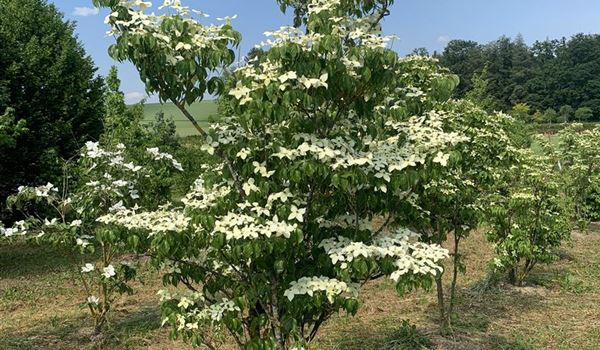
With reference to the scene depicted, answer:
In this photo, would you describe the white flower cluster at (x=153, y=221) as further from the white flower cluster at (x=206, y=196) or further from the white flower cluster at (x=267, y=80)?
the white flower cluster at (x=267, y=80)

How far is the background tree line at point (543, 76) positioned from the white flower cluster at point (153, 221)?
68760 millimetres

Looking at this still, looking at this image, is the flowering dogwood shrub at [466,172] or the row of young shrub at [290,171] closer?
the row of young shrub at [290,171]

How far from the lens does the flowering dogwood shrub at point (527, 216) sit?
30.9 feet

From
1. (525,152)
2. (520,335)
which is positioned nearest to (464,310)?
(520,335)

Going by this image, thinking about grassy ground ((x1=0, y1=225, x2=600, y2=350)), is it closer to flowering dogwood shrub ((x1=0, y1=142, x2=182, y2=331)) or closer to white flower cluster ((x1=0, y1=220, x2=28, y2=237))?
flowering dogwood shrub ((x1=0, y1=142, x2=182, y2=331))

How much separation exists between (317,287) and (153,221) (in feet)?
4.61

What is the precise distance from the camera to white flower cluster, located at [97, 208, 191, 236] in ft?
13.0

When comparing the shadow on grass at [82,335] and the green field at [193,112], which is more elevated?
the green field at [193,112]

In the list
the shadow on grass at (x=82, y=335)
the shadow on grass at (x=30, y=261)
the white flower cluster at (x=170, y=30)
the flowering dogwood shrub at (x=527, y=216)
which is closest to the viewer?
the white flower cluster at (x=170, y=30)

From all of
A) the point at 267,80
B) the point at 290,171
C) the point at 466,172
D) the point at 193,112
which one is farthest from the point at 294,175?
the point at 466,172

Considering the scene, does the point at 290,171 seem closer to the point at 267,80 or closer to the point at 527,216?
the point at 267,80

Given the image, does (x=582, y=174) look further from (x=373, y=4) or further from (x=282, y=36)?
(x=282, y=36)

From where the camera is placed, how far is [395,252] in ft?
12.8

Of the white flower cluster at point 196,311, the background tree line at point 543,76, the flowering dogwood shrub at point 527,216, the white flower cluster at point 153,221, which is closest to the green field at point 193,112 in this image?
the white flower cluster at point 153,221
